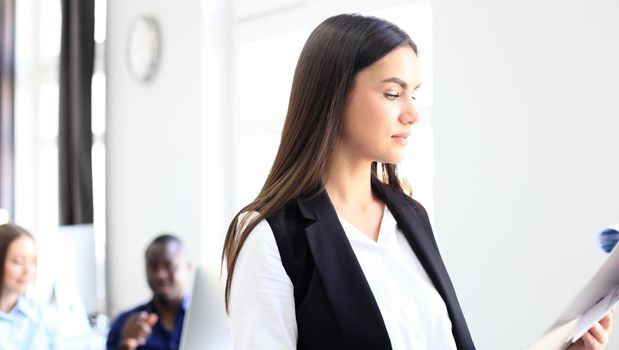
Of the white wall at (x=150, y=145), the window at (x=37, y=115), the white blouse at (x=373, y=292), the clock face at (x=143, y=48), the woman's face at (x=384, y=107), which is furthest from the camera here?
the window at (x=37, y=115)

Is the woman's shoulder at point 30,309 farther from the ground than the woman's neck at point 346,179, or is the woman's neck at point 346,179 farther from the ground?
the woman's neck at point 346,179

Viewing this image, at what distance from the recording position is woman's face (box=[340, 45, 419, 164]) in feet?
4.49

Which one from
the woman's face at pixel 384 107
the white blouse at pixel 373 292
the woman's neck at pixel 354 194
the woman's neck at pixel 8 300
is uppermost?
the woman's face at pixel 384 107

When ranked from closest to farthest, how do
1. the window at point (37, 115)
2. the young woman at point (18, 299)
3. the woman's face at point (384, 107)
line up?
the woman's face at point (384, 107) < the young woman at point (18, 299) < the window at point (37, 115)

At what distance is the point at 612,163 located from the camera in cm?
272

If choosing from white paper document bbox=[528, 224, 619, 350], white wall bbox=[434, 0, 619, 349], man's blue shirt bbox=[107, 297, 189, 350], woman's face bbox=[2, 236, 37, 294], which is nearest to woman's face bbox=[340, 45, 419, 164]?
white paper document bbox=[528, 224, 619, 350]

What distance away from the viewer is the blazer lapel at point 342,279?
128cm

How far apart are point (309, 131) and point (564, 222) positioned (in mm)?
1787

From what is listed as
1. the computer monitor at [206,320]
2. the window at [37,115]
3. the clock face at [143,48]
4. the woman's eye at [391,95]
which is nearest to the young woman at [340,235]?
the woman's eye at [391,95]

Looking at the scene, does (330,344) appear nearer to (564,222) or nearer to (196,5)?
(564,222)

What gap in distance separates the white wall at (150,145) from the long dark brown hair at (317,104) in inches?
139

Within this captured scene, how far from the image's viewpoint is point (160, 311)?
3203mm

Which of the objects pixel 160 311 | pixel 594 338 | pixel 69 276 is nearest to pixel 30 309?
pixel 160 311

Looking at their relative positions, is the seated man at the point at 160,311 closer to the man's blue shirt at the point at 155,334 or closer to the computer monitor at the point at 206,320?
the man's blue shirt at the point at 155,334
